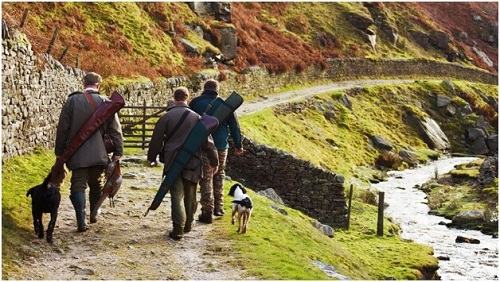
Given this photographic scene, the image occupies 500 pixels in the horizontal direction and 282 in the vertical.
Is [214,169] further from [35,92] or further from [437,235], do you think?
[437,235]

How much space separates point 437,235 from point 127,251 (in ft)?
49.9

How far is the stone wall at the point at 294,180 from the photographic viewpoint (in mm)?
20766

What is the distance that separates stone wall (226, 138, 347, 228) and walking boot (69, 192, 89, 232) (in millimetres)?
10897

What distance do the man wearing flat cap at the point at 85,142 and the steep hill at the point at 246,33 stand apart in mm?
5052

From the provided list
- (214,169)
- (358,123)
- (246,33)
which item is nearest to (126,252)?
(214,169)

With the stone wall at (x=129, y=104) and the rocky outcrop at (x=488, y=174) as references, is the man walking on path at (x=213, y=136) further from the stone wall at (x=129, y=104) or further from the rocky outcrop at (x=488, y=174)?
the rocky outcrop at (x=488, y=174)

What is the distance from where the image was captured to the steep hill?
27766 millimetres

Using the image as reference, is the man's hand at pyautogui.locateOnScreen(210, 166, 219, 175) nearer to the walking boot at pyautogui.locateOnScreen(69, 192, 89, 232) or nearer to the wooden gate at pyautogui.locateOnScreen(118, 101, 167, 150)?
the walking boot at pyautogui.locateOnScreen(69, 192, 89, 232)

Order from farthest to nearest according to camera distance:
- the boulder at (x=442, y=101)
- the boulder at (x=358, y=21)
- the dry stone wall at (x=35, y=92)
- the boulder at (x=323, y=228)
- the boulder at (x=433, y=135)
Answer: the boulder at (x=358, y=21)
the boulder at (x=442, y=101)
the boulder at (x=433, y=135)
the boulder at (x=323, y=228)
the dry stone wall at (x=35, y=92)

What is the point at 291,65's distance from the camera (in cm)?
4741

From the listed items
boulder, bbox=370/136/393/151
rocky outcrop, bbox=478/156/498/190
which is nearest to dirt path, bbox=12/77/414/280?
rocky outcrop, bbox=478/156/498/190

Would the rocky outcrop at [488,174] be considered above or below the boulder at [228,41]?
below

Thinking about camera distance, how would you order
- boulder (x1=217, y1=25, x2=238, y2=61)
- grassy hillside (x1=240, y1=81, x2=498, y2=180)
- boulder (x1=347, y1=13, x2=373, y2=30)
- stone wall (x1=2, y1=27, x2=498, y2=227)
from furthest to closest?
boulder (x1=347, y1=13, x2=373, y2=30) < boulder (x1=217, y1=25, x2=238, y2=61) < grassy hillside (x1=240, y1=81, x2=498, y2=180) < stone wall (x1=2, y1=27, x2=498, y2=227)

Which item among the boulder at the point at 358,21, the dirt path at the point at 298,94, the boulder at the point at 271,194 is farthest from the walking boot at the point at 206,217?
the boulder at the point at 358,21
